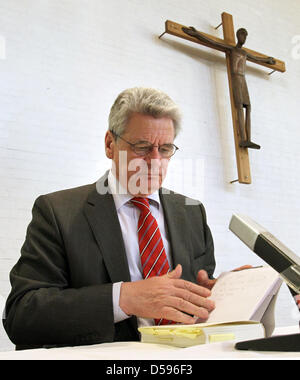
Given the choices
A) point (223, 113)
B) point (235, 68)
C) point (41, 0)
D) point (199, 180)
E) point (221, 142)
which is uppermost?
point (41, 0)

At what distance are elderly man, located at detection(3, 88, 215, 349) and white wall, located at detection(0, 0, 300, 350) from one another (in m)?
1.08

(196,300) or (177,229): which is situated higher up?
(177,229)

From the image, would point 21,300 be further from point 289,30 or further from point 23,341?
point 289,30

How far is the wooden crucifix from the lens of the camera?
3.66m

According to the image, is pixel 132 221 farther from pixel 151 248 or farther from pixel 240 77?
pixel 240 77

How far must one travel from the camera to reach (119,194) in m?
1.88

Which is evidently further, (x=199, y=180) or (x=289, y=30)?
(x=289, y=30)

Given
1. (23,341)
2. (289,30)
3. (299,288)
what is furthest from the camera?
(289,30)

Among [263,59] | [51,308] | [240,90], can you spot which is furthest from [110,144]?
Result: [263,59]

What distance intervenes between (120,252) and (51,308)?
379 mm

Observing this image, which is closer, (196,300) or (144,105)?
(196,300)

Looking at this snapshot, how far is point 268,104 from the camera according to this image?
4.25 m

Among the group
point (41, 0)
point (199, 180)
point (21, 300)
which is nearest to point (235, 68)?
point (199, 180)

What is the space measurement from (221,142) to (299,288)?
315 centimetres
